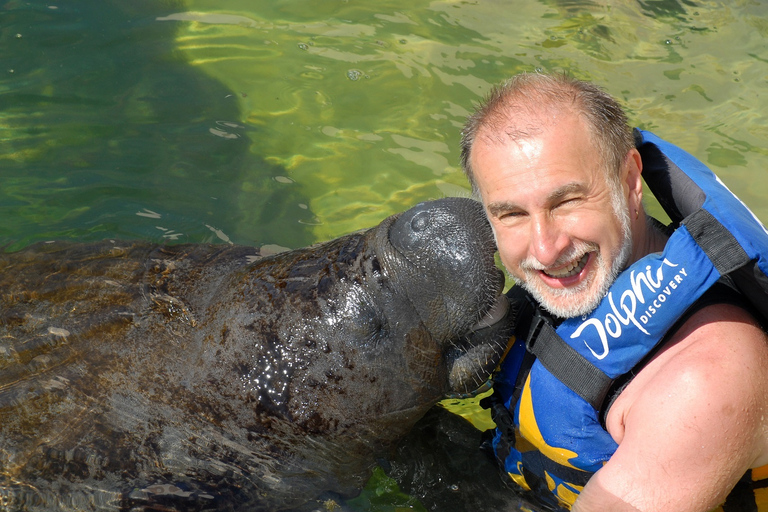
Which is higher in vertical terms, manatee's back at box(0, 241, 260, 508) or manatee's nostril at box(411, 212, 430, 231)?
manatee's nostril at box(411, 212, 430, 231)

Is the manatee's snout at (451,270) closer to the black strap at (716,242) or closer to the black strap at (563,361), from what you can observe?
the black strap at (563,361)

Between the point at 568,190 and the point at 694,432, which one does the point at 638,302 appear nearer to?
the point at 568,190

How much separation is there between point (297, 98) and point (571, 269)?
469 centimetres

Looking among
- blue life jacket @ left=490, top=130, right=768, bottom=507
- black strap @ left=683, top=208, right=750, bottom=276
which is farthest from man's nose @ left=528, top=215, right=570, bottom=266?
black strap @ left=683, top=208, right=750, bottom=276

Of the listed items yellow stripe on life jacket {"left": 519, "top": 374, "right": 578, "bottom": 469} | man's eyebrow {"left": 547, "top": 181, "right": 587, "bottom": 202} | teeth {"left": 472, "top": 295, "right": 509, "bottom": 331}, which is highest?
man's eyebrow {"left": 547, "top": 181, "right": 587, "bottom": 202}

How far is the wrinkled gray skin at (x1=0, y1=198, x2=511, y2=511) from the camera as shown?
Answer: 353 cm

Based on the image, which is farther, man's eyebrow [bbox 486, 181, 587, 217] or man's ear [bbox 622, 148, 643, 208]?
man's ear [bbox 622, 148, 643, 208]

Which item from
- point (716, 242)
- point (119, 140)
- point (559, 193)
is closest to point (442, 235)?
point (559, 193)

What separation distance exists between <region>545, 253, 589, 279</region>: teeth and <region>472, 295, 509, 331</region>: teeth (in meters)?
0.29

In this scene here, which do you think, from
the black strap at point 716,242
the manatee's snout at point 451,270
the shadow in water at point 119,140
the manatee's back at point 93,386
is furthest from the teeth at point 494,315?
the shadow in water at point 119,140

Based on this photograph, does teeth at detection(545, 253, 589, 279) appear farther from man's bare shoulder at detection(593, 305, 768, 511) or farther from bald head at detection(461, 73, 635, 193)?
man's bare shoulder at detection(593, 305, 768, 511)

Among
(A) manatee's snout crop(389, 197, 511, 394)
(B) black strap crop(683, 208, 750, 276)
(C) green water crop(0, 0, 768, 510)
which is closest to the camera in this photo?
(B) black strap crop(683, 208, 750, 276)

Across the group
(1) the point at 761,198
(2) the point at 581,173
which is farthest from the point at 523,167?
(1) the point at 761,198

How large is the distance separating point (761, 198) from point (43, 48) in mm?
7238
